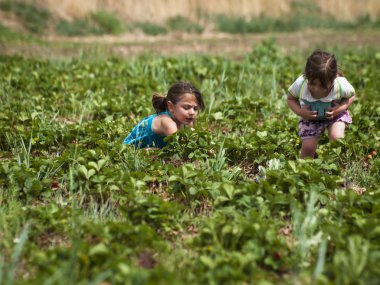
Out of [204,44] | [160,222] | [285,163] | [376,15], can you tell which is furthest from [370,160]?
[376,15]

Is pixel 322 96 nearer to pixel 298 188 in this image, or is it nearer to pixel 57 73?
pixel 298 188

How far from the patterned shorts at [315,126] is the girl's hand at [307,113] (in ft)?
0.24

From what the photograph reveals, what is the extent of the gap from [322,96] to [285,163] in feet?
2.63

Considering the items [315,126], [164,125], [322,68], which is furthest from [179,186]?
[315,126]

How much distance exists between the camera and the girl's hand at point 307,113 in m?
4.26

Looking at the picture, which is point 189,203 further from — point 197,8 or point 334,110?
point 197,8

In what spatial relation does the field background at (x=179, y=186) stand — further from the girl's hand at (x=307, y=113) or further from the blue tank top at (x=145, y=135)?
the girl's hand at (x=307, y=113)

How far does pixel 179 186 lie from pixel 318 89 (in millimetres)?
1500

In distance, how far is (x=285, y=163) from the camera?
3.76m

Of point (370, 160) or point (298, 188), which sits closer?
point (298, 188)

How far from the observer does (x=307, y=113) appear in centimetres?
427

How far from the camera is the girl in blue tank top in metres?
4.48

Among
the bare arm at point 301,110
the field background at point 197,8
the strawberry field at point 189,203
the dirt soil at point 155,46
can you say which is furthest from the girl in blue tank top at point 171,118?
the field background at point 197,8

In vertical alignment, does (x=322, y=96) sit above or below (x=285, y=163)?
above
